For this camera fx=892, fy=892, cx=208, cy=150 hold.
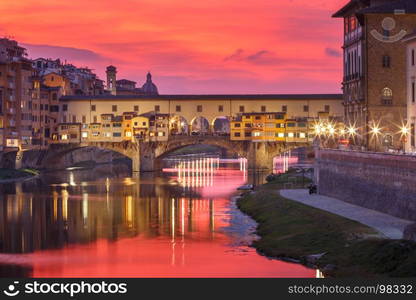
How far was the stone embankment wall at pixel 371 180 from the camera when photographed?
171 feet

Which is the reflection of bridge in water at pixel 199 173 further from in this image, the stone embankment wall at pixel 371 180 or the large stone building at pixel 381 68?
the stone embankment wall at pixel 371 180

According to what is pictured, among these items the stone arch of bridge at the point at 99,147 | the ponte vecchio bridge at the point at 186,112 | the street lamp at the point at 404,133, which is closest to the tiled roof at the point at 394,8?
the street lamp at the point at 404,133

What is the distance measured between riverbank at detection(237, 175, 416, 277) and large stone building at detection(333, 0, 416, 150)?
1394cm

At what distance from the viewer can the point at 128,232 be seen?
65.2 meters

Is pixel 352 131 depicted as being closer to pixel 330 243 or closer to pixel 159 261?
pixel 330 243

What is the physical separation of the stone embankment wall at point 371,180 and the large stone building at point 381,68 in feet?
19.0

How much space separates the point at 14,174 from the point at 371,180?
7283cm

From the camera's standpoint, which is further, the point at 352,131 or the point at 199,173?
the point at 199,173

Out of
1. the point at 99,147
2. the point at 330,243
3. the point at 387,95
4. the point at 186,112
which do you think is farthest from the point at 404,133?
the point at 99,147

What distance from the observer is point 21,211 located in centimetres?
7962

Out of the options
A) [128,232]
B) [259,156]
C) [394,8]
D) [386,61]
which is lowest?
[128,232]

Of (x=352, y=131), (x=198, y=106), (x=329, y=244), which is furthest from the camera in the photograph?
(x=198, y=106)

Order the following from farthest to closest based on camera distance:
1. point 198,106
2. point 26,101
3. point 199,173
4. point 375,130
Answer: point 198,106
point 26,101
point 199,173
point 375,130

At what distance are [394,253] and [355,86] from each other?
142ft
